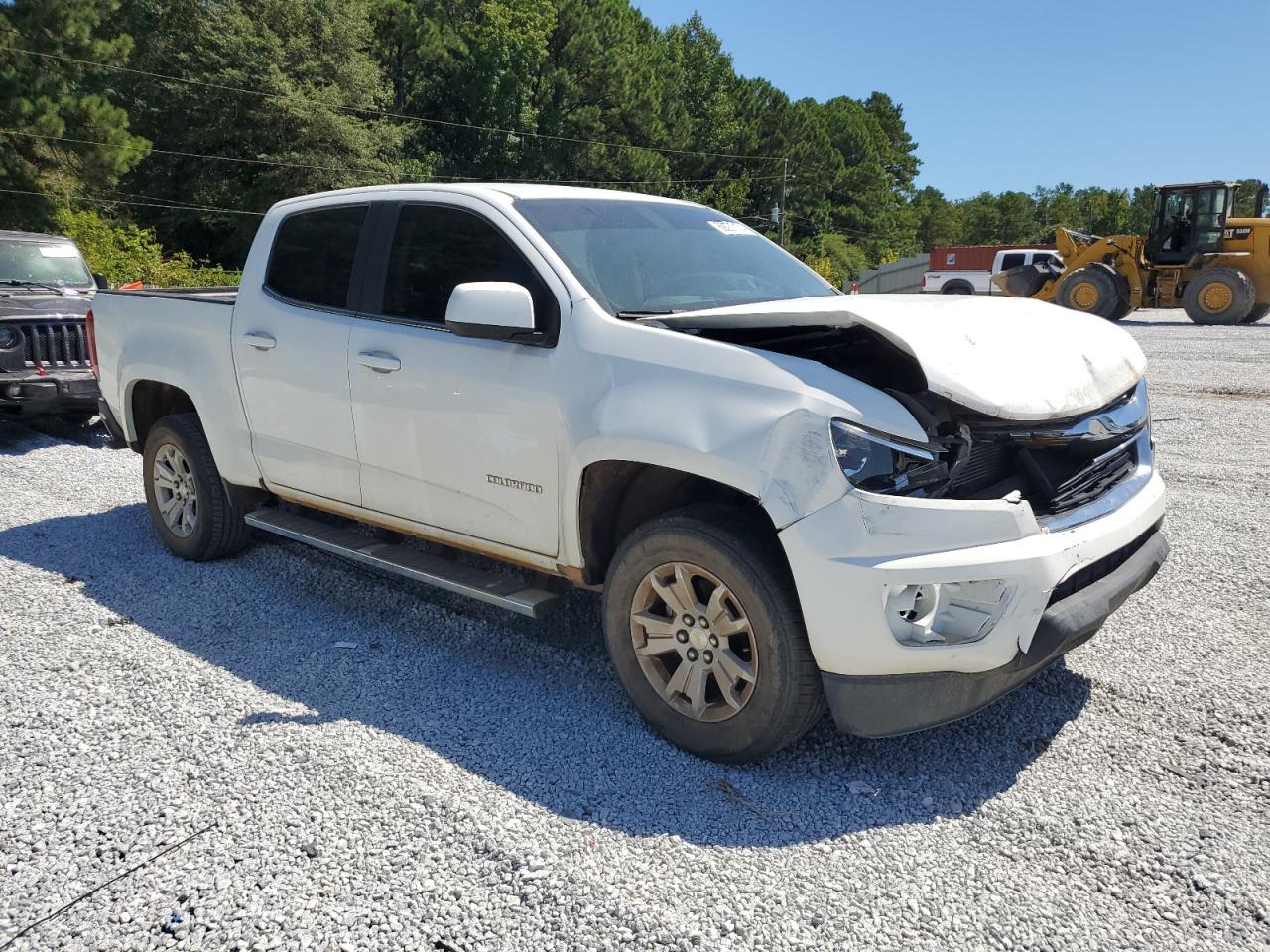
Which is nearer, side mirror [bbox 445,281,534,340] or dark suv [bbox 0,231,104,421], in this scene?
side mirror [bbox 445,281,534,340]

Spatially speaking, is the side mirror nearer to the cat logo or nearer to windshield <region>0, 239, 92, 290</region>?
the cat logo

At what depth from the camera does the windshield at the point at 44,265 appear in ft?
31.8

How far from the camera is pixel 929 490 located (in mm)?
2936

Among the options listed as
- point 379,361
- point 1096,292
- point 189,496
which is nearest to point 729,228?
point 379,361

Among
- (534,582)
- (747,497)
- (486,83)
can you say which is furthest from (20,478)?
(486,83)

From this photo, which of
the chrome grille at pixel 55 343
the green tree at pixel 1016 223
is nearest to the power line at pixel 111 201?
the chrome grille at pixel 55 343

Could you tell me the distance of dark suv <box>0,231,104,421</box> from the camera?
8.66 meters

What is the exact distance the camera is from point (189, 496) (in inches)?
211

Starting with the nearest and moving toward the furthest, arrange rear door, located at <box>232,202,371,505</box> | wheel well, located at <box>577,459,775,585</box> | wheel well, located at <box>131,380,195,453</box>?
wheel well, located at <box>577,459,775,585</box> → rear door, located at <box>232,202,371,505</box> → wheel well, located at <box>131,380,195,453</box>

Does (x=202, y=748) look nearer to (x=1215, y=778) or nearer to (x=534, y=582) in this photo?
(x=534, y=582)

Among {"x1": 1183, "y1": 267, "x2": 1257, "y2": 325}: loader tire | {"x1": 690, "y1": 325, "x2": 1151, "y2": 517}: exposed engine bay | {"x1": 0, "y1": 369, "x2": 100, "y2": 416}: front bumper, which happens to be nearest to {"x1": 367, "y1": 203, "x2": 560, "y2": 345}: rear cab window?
{"x1": 690, "y1": 325, "x2": 1151, "y2": 517}: exposed engine bay

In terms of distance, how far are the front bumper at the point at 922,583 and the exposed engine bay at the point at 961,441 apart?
0.41 ft

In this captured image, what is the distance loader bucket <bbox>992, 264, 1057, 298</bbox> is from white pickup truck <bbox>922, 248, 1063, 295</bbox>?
5621 millimetres

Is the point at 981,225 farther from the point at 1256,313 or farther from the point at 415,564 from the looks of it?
the point at 415,564
